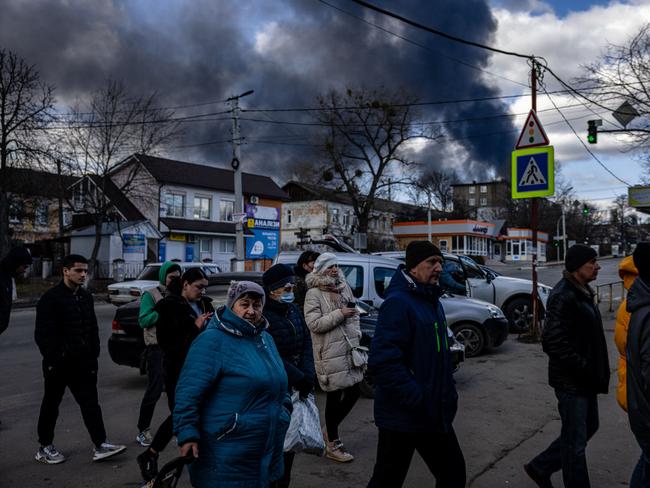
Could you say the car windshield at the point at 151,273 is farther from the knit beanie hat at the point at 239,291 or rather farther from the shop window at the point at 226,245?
the shop window at the point at 226,245

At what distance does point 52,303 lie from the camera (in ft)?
17.0

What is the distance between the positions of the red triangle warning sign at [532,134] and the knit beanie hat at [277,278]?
8468 millimetres

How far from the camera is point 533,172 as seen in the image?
36.8ft

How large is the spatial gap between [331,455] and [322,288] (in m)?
1.51

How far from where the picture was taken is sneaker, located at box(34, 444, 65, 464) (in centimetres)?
520

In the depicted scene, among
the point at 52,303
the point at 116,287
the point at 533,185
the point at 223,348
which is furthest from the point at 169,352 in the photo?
the point at 116,287

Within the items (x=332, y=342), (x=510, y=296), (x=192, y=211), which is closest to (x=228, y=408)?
(x=332, y=342)

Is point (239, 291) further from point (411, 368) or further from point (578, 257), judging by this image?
point (578, 257)

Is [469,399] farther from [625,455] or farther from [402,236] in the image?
[402,236]

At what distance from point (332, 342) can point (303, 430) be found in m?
1.37

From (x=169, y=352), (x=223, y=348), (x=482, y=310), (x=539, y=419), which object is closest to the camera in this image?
(x=223, y=348)

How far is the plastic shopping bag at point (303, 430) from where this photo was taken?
3734mm

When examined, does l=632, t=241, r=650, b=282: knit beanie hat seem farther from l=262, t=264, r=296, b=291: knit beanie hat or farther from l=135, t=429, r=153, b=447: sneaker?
l=135, t=429, r=153, b=447: sneaker

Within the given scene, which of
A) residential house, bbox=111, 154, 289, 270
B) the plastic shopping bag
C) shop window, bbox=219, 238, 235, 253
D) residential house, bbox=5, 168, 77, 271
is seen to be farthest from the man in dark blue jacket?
shop window, bbox=219, 238, 235, 253
